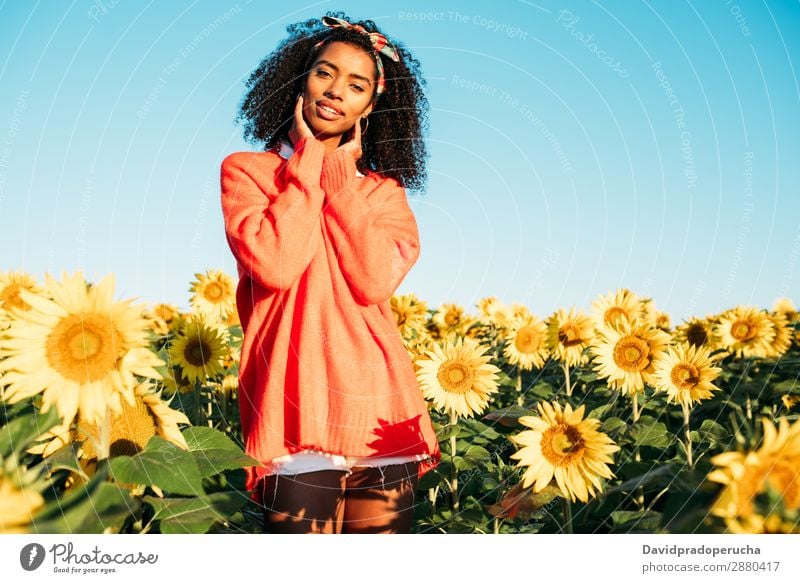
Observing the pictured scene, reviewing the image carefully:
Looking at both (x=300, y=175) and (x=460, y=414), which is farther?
(x=460, y=414)

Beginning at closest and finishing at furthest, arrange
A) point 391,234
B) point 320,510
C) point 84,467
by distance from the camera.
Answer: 1. point 84,467
2. point 320,510
3. point 391,234

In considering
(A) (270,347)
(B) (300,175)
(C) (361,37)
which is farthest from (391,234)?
(C) (361,37)

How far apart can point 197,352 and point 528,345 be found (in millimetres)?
2123

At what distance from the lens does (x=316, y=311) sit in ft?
6.52

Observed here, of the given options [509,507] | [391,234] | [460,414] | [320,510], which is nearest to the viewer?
[509,507]

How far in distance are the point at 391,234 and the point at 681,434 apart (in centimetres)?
161

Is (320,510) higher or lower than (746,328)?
lower

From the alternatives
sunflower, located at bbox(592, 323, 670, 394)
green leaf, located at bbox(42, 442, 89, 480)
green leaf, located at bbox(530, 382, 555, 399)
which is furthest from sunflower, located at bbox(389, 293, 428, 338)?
green leaf, located at bbox(42, 442, 89, 480)

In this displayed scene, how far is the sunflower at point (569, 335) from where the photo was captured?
391cm

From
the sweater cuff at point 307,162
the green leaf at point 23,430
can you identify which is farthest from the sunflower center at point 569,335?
the green leaf at point 23,430

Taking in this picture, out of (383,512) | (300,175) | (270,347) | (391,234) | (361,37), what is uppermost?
(361,37)

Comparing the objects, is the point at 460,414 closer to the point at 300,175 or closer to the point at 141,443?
the point at 300,175

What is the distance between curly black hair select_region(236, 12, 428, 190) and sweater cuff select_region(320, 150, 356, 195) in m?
0.42

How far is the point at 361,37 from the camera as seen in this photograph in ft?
7.39
